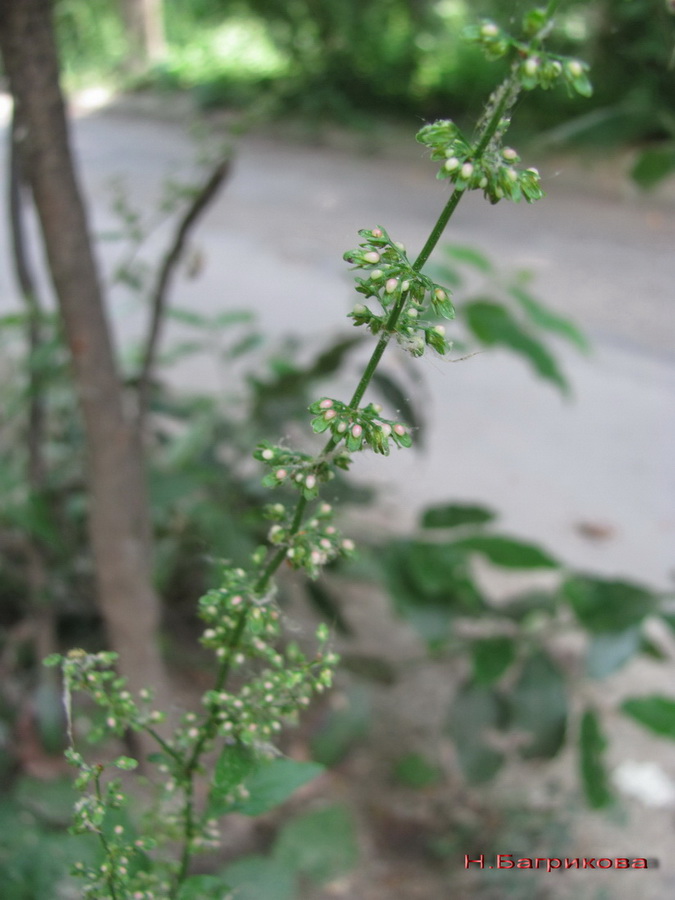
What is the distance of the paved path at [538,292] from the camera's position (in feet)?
8.45

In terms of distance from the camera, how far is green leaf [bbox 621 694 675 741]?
1.13m

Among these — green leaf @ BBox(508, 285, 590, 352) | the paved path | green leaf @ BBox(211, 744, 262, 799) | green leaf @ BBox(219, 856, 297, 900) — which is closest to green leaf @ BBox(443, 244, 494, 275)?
green leaf @ BBox(508, 285, 590, 352)

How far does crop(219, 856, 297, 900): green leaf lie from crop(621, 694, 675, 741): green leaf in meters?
0.54

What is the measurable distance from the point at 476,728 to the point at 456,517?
1.08ft

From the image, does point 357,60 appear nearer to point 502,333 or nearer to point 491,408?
point 491,408

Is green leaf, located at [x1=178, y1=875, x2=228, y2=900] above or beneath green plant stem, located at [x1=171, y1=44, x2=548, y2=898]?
beneath

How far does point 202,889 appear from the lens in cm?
54

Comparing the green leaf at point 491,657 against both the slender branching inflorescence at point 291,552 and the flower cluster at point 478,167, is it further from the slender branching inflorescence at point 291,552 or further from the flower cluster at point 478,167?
the flower cluster at point 478,167

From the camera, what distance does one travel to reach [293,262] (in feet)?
14.3

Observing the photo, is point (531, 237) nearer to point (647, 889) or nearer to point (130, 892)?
point (647, 889)

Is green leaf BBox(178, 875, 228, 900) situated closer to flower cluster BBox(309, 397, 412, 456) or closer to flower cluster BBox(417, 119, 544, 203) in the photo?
flower cluster BBox(309, 397, 412, 456)

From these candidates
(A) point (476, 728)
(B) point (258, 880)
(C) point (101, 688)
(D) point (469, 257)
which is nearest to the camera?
(C) point (101, 688)

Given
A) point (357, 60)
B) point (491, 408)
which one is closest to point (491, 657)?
point (491, 408)

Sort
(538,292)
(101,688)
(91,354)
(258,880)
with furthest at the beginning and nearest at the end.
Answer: (538,292)
(91,354)
(258,880)
(101,688)
